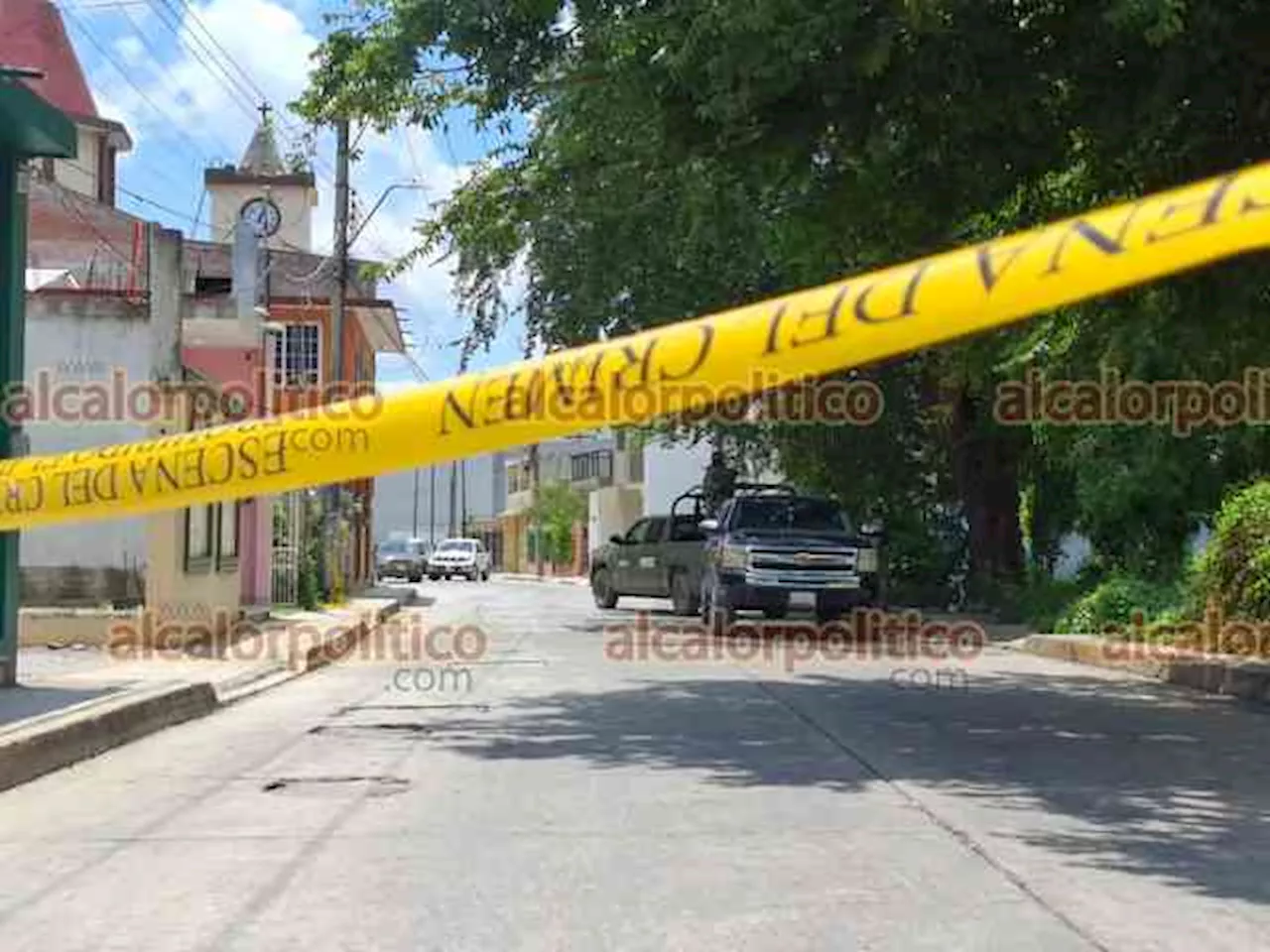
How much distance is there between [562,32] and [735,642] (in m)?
11.1

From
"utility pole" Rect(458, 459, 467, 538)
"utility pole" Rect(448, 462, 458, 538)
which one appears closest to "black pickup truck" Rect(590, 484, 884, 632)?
"utility pole" Rect(448, 462, 458, 538)

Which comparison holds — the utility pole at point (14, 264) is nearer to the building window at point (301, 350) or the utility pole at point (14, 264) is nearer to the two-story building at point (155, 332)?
the two-story building at point (155, 332)

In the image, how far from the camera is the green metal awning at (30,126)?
11.9 metres

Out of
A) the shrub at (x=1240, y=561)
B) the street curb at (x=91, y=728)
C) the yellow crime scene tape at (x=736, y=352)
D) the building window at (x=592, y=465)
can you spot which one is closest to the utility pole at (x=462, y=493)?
the building window at (x=592, y=465)

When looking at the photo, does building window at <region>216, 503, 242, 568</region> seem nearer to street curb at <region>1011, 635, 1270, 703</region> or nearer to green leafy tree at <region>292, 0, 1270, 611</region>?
green leafy tree at <region>292, 0, 1270, 611</region>

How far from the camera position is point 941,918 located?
20.4 ft

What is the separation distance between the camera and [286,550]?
29031 millimetres

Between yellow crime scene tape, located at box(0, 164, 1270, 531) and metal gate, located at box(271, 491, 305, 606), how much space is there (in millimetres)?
24039

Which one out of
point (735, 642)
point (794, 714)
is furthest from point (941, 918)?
point (735, 642)

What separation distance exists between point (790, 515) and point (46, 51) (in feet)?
90.2

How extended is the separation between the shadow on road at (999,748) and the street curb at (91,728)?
90.1 inches

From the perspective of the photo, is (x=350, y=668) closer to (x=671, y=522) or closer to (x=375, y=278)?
(x=375, y=278)

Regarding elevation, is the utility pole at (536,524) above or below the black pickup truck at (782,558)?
above

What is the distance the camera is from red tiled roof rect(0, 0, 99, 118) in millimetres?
37719
